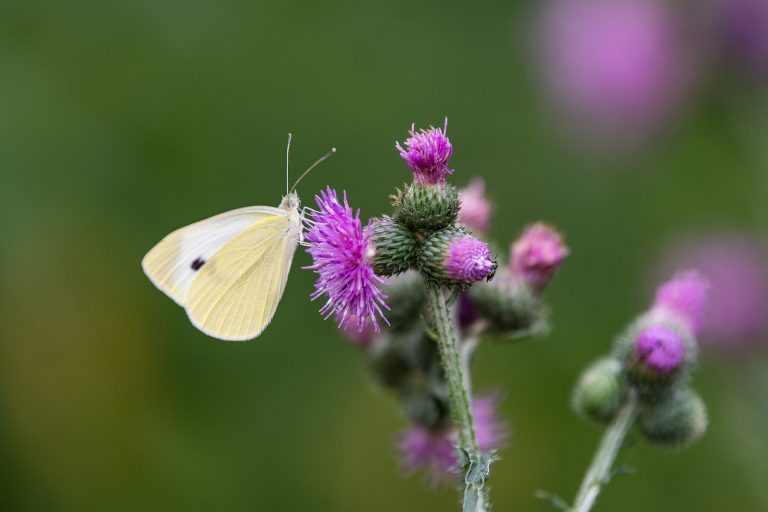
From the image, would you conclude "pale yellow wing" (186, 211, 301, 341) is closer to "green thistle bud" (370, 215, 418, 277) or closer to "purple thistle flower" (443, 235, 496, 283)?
"green thistle bud" (370, 215, 418, 277)

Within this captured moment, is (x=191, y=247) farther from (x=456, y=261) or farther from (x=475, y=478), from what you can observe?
(x=475, y=478)

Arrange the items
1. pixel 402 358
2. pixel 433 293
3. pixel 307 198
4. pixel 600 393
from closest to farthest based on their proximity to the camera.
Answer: pixel 433 293 → pixel 600 393 → pixel 402 358 → pixel 307 198

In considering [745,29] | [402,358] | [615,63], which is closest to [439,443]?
[402,358]

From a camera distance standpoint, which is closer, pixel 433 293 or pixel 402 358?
pixel 433 293

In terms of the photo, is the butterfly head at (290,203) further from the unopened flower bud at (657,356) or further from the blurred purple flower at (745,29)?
the blurred purple flower at (745,29)

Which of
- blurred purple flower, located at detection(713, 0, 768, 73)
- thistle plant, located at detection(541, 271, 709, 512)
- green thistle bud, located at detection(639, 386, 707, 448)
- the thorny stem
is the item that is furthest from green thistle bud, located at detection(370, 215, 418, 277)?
blurred purple flower, located at detection(713, 0, 768, 73)

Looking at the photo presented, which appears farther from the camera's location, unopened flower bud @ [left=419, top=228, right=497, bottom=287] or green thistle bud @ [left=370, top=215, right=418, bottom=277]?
green thistle bud @ [left=370, top=215, right=418, bottom=277]

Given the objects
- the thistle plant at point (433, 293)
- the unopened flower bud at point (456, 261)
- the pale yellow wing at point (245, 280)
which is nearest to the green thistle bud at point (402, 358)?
the thistle plant at point (433, 293)
